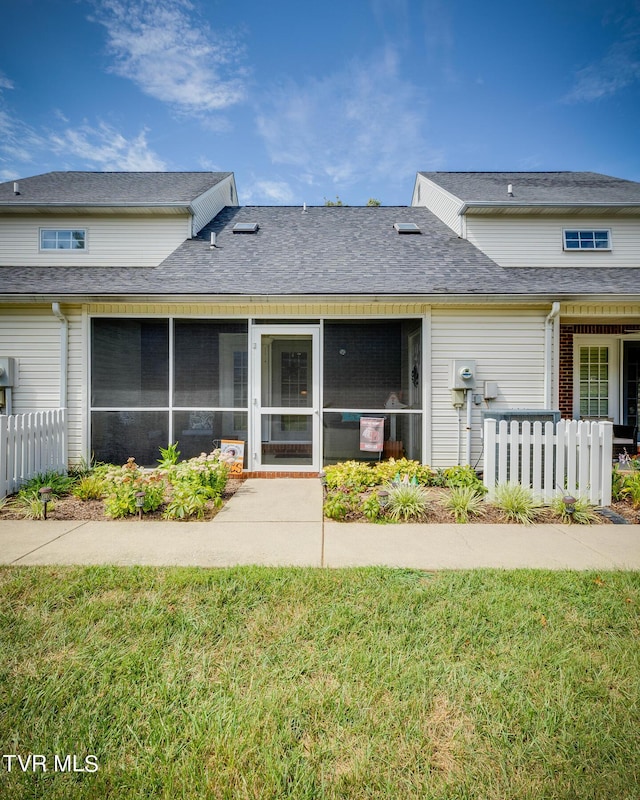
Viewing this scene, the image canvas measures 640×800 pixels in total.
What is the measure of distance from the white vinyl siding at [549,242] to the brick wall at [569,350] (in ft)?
4.40

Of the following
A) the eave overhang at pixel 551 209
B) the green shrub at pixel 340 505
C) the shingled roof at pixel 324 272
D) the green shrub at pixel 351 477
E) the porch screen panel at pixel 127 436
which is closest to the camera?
the green shrub at pixel 340 505

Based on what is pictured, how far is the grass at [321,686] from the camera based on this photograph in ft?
5.64

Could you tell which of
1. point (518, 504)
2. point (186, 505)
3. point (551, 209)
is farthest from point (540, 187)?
point (186, 505)

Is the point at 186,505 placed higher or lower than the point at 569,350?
lower

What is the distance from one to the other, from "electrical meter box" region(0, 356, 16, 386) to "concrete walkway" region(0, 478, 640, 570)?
365 cm

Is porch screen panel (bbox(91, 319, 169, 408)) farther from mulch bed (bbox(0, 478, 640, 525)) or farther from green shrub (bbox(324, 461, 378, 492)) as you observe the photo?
green shrub (bbox(324, 461, 378, 492))

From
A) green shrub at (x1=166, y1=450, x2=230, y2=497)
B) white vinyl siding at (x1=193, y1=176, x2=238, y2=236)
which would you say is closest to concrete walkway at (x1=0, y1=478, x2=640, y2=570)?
green shrub at (x1=166, y1=450, x2=230, y2=497)

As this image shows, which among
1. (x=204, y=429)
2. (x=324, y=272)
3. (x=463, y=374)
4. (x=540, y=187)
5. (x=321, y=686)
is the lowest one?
(x=321, y=686)

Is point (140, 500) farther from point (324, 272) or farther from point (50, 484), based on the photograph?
point (324, 272)

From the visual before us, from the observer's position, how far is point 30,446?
623 cm

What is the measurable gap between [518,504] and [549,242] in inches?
266

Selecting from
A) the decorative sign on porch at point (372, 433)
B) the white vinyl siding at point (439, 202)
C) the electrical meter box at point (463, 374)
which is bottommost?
the decorative sign on porch at point (372, 433)

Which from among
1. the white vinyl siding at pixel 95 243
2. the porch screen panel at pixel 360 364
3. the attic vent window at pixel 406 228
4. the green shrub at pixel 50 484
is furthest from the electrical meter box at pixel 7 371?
the attic vent window at pixel 406 228

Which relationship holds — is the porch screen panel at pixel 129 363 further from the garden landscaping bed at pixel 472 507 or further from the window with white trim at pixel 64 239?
the garden landscaping bed at pixel 472 507
